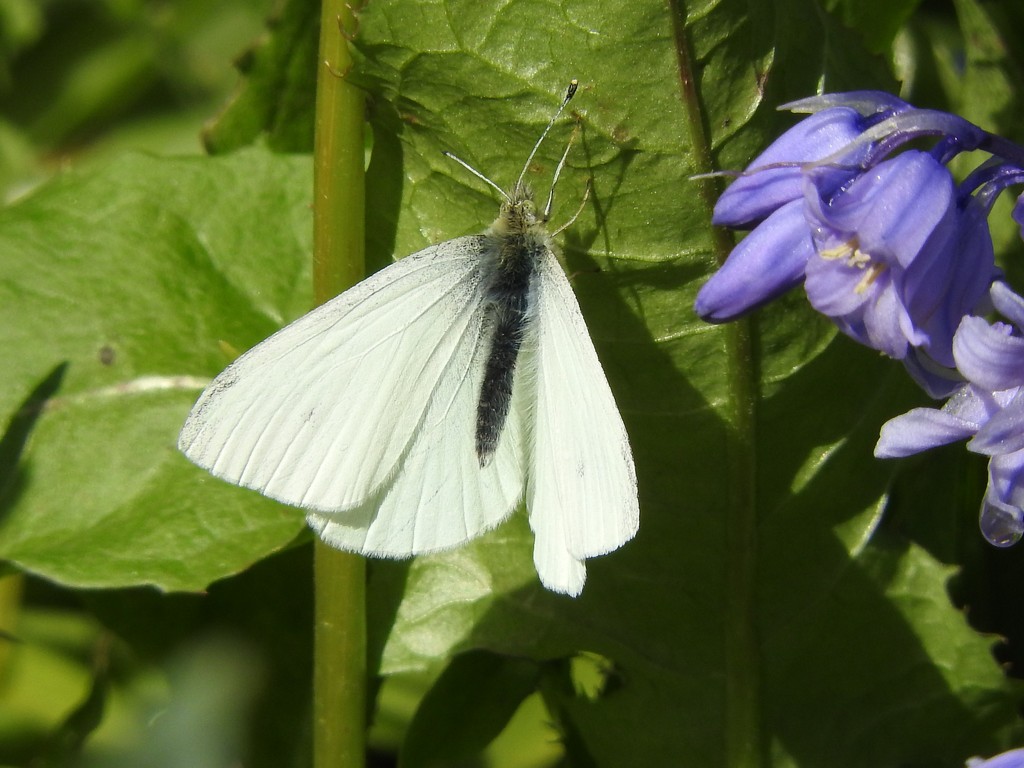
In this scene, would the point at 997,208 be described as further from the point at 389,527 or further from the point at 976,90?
the point at 389,527

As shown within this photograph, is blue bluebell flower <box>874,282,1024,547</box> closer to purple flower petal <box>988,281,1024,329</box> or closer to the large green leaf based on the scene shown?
purple flower petal <box>988,281,1024,329</box>

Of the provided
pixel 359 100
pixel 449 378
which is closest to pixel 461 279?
pixel 449 378

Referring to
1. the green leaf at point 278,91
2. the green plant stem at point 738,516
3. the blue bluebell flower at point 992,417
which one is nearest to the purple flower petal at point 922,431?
the blue bluebell flower at point 992,417

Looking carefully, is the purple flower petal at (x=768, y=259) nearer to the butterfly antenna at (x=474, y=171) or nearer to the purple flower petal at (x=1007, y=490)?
the purple flower petal at (x=1007, y=490)

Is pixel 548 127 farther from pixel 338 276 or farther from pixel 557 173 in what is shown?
pixel 338 276

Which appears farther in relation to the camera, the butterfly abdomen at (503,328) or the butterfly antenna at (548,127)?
the butterfly abdomen at (503,328)

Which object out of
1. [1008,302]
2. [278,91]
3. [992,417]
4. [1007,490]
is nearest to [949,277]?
[1008,302]
